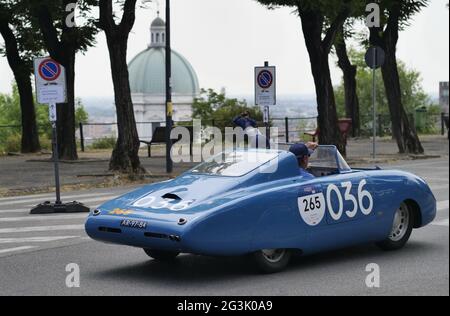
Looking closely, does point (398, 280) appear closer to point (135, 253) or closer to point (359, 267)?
point (359, 267)

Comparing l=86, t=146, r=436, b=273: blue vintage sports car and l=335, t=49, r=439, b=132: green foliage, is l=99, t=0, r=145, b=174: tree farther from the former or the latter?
l=335, t=49, r=439, b=132: green foliage

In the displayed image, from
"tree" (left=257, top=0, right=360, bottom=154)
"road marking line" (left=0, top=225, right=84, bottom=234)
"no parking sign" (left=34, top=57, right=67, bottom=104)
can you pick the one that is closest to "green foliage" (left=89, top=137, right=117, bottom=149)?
"tree" (left=257, top=0, right=360, bottom=154)

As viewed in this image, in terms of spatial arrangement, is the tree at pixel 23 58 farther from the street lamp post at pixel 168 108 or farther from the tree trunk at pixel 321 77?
the tree trunk at pixel 321 77

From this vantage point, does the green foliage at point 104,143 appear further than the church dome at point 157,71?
No

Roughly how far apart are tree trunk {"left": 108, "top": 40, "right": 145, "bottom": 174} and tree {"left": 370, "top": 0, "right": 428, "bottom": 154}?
478 inches

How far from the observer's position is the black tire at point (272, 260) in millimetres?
9945

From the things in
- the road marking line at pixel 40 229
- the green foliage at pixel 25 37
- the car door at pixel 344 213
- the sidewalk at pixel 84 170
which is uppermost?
the green foliage at pixel 25 37

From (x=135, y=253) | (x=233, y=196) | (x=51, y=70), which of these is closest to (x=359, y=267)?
(x=233, y=196)

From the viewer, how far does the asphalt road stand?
939cm

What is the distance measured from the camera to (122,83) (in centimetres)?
2538

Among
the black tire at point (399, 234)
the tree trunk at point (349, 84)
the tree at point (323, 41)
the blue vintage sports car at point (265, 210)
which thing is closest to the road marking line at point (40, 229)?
the blue vintage sports car at point (265, 210)

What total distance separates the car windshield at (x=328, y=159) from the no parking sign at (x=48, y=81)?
7.34 meters

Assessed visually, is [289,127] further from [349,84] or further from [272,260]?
[272,260]

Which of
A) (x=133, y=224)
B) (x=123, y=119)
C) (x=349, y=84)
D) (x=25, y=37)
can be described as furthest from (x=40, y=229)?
(x=349, y=84)
